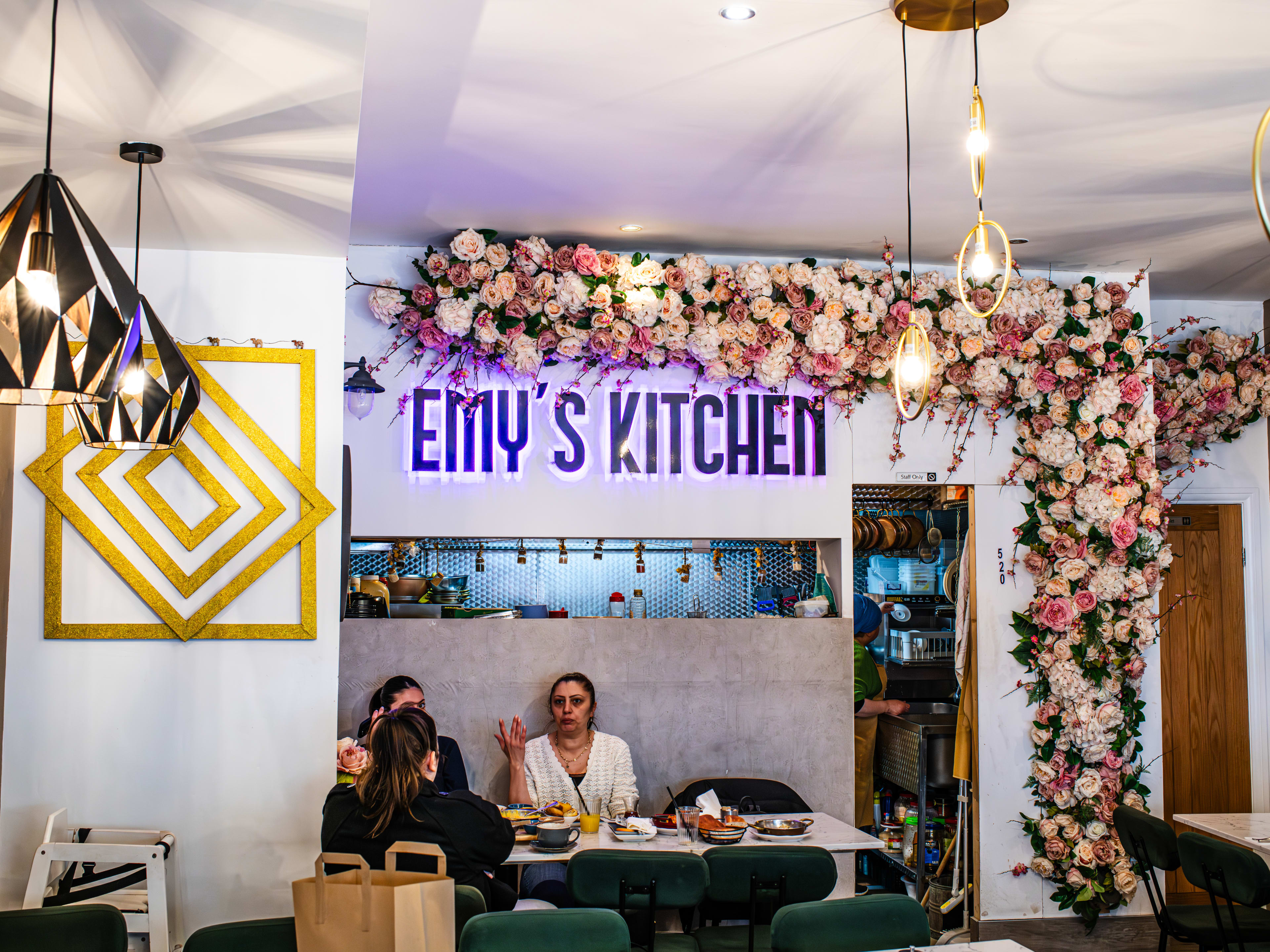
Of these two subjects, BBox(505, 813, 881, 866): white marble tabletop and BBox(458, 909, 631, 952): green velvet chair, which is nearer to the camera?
BBox(458, 909, 631, 952): green velvet chair

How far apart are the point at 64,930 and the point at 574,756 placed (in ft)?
8.43

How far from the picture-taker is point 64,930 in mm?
2613

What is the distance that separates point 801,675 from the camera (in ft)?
17.7

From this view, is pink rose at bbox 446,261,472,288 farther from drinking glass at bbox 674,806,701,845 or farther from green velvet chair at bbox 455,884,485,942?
green velvet chair at bbox 455,884,485,942

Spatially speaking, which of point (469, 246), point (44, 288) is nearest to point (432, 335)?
point (469, 246)

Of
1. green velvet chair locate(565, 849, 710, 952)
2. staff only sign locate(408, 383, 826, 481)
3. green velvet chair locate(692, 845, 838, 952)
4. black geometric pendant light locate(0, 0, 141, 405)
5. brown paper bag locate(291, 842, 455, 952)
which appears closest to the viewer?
black geometric pendant light locate(0, 0, 141, 405)

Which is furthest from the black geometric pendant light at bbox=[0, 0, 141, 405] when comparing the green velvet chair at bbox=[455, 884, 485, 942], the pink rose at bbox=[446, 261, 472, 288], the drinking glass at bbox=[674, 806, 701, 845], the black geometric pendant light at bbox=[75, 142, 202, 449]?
the pink rose at bbox=[446, 261, 472, 288]

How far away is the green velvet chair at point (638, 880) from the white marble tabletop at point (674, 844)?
14 centimetres

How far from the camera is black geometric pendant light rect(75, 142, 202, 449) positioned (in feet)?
9.48

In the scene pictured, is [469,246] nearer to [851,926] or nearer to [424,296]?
[424,296]

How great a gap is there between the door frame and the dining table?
10.8ft

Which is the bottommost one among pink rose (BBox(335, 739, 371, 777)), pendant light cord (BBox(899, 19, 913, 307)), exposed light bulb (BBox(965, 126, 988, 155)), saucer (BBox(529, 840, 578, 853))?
saucer (BBox(529, 840, 578, 853))

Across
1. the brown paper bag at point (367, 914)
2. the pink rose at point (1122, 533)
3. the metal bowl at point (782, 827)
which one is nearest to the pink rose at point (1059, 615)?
the pink rose at point (1122, 533)

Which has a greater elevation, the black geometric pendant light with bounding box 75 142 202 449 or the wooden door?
the black geometric pendant light with bounding box 75 142 202 449
